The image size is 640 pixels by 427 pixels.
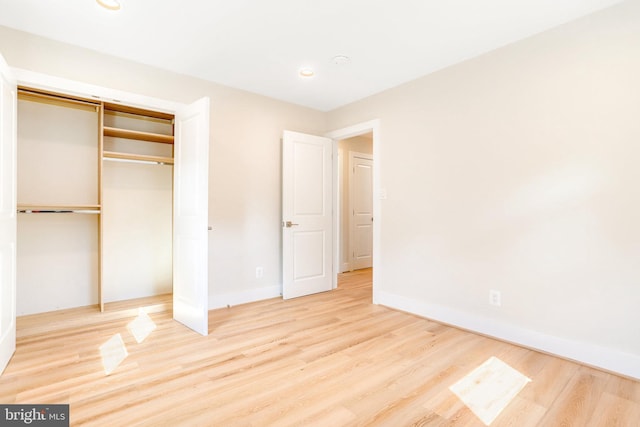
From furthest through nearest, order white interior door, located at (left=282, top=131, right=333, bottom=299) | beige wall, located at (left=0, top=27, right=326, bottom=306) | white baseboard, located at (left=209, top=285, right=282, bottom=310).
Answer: white interior door, located at (left=282, top=131, right=333, bottom=299) → white baseboard, located at (left=209, top=285, right=282, bottom=310) → beige wall, located at (left=0, top=27, right=326, bottom=306)

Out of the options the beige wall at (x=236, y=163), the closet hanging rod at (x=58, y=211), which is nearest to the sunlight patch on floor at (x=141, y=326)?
the beige wall at (x=236, y=163)

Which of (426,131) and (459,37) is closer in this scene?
(459,37)

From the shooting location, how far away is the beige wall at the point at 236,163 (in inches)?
119

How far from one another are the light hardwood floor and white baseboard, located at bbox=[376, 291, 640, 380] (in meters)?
0.09

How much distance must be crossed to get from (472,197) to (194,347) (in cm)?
271

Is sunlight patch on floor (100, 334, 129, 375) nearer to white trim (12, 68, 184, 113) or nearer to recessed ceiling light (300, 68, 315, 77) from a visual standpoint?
white trim (12, 68, 184, 113)

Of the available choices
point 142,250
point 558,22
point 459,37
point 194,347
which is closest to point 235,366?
point 194,347

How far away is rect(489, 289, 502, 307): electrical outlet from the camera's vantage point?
107 inches

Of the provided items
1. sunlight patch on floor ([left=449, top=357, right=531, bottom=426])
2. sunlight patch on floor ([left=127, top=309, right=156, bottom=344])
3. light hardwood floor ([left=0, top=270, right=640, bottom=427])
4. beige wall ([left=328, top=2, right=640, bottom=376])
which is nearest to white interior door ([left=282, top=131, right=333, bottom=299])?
light hardwood floor ([left=0, top=270, right=640, bottom=427])

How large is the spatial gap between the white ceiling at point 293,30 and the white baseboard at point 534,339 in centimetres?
238

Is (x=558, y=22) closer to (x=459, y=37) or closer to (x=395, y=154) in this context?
(x=459, y=37)

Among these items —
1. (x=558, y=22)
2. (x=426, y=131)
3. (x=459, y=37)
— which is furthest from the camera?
(x=426, y=131)

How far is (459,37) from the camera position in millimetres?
2582

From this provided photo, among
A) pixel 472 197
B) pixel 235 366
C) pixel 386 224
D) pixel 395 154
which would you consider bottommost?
pixel 235 366
